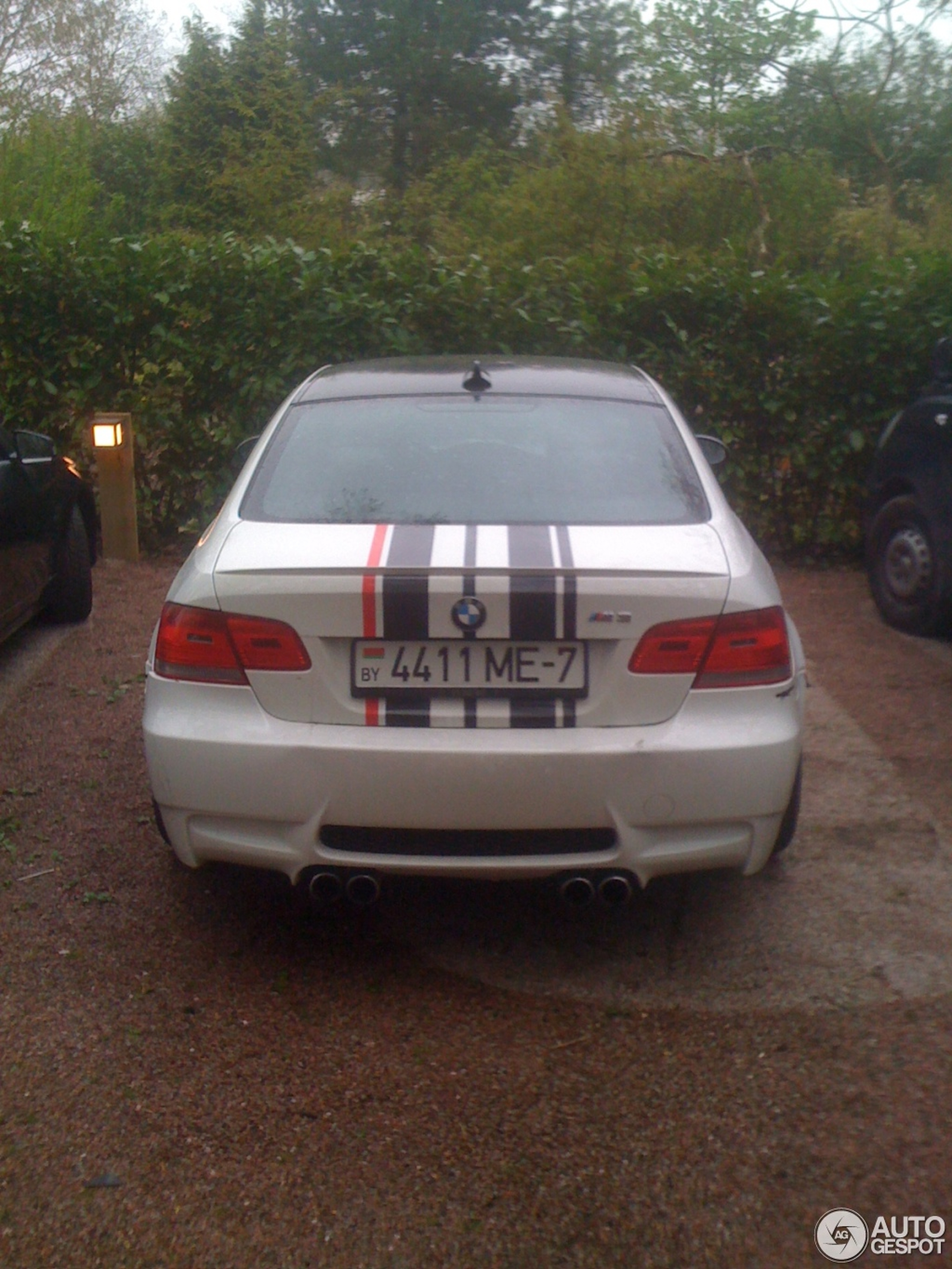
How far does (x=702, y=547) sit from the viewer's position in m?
3.46

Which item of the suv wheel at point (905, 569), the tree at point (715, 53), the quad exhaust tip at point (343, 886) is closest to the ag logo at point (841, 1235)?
the quad exhaust tip at point (343, 886)

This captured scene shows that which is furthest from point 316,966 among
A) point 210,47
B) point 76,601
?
point 210,47

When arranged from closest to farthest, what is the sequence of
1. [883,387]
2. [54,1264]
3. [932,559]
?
[54,1264] < [932,559] < [883,387]

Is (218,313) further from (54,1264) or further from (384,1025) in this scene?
(54,1264)

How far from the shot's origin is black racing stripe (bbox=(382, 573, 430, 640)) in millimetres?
3178

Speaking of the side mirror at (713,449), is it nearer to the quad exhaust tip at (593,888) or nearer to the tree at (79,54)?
the quad exhaust tip at (593,888)

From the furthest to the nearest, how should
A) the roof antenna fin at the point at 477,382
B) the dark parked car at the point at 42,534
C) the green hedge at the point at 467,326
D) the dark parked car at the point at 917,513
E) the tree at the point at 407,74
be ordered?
the tree at the point at 407,74, the green hedge at the point at 467,326, the dark parked car at the point at 917,513, the dark parked car at the point at 42,534, the roof antenna fin at the point at 477,382

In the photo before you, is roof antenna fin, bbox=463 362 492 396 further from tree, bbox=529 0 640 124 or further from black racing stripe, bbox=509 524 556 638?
tree, bbox=529 0 640 124

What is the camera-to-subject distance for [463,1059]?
10.3 ft

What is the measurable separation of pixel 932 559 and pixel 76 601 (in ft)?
15.4

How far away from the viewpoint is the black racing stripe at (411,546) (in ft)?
10.7

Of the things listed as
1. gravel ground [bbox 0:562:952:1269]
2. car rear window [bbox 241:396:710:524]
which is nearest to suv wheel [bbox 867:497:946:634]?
gravel ground [bbox 0:562:952:1269]

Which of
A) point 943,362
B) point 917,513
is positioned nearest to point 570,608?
point 917,513

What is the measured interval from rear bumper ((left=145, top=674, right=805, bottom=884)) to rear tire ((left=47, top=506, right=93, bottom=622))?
12.8 feet
